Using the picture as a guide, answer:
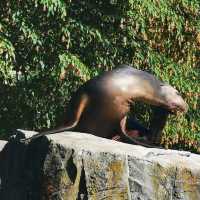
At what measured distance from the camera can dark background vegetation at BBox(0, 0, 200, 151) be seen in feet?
33.4

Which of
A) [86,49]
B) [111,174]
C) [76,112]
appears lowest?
[111,174]

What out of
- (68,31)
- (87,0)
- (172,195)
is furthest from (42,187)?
(87,0)

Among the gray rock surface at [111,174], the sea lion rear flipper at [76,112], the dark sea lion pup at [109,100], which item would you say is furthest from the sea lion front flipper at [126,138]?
the gray rock surface at [111,174]

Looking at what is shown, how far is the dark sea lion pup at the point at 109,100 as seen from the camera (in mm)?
6395

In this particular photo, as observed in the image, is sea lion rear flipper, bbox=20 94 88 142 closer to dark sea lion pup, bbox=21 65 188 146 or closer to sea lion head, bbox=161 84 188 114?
dark sea lion pup, bbox=21 65 188 146

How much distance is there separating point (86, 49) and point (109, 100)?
14.1ft

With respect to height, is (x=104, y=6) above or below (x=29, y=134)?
above

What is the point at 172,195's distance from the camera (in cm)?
557

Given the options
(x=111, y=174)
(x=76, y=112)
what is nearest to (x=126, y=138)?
(x=76, y=112)

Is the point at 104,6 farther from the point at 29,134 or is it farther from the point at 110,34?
the point at 29,134

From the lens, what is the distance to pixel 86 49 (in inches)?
418

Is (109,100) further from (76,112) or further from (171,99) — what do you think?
(171,99)

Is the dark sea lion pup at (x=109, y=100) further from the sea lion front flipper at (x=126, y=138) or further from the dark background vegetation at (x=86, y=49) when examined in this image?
the dark background vegetation at (x=86, y=49)

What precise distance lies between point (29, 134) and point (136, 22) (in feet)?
13.8
